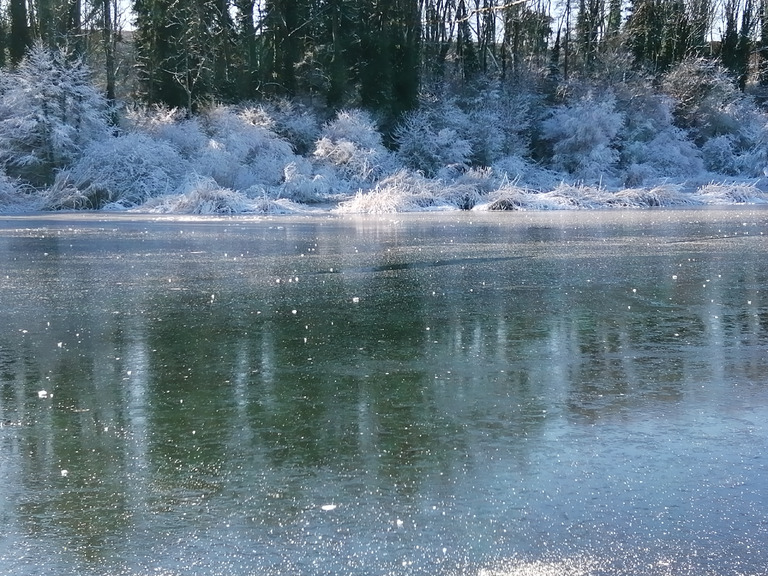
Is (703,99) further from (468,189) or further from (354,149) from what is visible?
(354,149)

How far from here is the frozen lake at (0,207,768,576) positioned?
3.45 m

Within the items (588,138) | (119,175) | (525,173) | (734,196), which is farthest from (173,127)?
(734,196)

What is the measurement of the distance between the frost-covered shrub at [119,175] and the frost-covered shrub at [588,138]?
18260 mm

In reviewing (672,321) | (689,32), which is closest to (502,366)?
(672,321)

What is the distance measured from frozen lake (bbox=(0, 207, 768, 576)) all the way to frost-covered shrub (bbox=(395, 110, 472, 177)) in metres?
30.1

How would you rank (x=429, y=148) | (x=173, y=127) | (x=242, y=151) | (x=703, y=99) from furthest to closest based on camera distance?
(x=703, y=99), (x=429, y=148), (x=173, y=127), (x=242, y=151)

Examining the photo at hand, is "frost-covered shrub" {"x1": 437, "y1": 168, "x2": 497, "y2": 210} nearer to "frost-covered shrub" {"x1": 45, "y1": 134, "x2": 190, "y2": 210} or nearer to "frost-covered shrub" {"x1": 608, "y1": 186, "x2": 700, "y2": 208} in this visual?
"frost-covered shrub" {"x1": 608, "y1": 186, "x2": 700, "y2": 208}

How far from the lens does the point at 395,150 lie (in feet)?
141

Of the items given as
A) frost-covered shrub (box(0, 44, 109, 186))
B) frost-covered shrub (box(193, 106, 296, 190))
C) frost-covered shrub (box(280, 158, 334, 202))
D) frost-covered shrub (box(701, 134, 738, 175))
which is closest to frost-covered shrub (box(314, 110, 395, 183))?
frost-covered shrub (box(280, 158, 334, 202))

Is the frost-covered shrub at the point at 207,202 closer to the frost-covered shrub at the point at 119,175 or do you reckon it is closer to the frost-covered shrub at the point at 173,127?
the frost-covered shrub at the point at 119,175

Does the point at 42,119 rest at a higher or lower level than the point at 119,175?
higher

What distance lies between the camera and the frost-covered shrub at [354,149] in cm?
3831

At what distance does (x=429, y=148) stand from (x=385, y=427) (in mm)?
37297

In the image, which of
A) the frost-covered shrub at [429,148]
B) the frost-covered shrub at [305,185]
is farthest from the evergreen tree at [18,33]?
the frost-covered shrub at [429,148]
